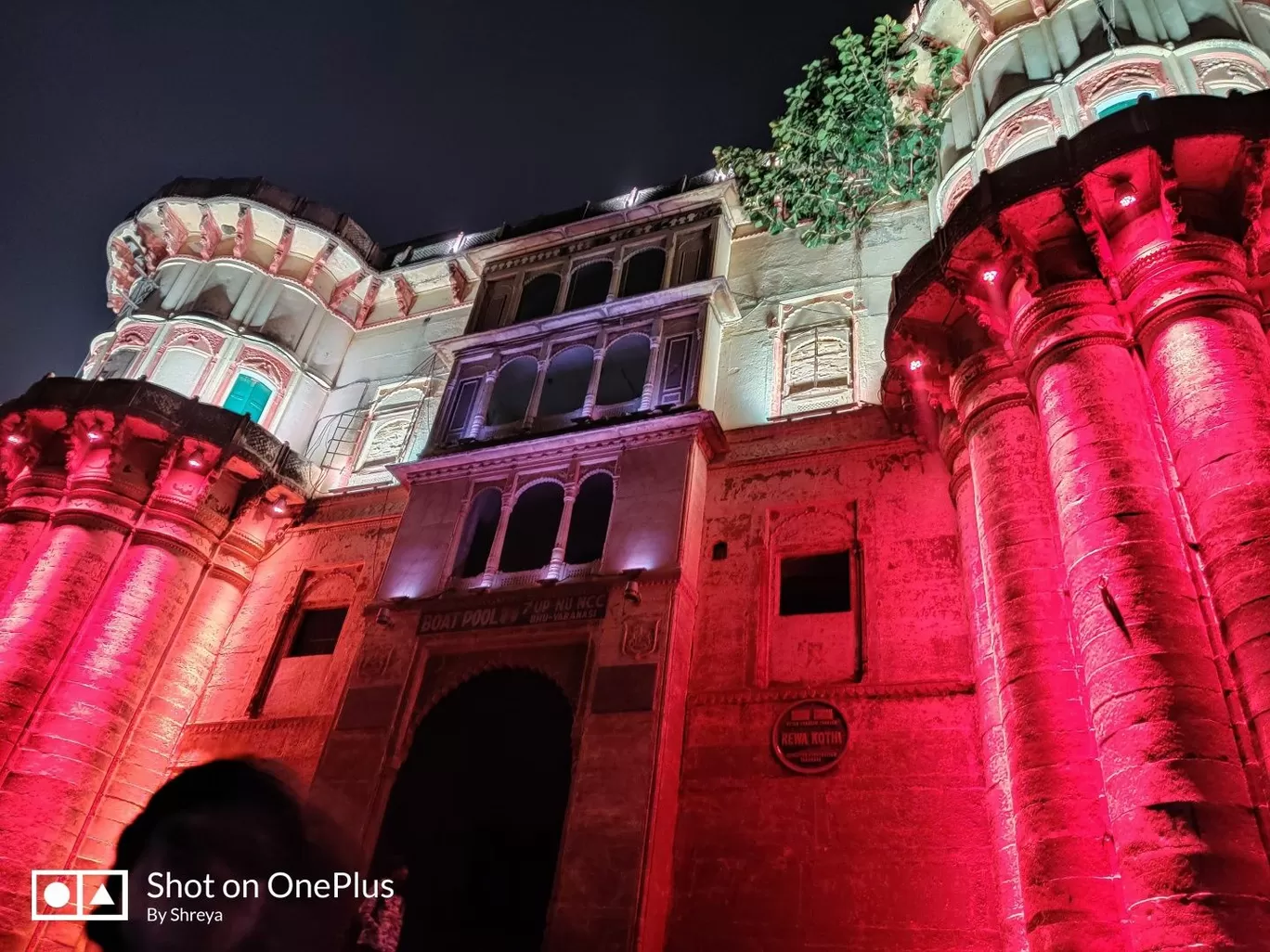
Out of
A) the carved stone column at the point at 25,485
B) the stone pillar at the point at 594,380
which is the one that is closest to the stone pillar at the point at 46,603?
the carved stone column at the point at 25,485

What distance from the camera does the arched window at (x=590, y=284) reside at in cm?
1934

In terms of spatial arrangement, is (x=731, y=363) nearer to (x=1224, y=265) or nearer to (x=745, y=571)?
(x=745, y=571)

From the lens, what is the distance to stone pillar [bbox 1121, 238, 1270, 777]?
758 centimetres

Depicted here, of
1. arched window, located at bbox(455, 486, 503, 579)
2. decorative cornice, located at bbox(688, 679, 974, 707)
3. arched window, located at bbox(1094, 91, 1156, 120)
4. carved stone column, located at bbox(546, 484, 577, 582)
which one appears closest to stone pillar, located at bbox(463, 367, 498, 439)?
arched window, located at bbox(455, 486, 503, 579)

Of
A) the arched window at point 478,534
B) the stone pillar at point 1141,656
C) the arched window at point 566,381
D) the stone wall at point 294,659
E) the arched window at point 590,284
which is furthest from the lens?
the arched window at point 590,284

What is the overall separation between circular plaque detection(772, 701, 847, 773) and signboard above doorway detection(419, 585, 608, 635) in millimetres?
3204

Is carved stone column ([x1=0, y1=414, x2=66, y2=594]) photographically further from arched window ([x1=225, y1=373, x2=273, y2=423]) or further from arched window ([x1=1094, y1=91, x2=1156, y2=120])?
arched window ([x1=1094, y1=91, x2=1156, y2=120])

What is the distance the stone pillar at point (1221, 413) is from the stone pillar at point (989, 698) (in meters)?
2.71

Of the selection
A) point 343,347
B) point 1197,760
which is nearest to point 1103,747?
point 1197,760

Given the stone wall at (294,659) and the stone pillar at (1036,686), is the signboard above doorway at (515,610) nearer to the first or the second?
the stone wall at (294,659)

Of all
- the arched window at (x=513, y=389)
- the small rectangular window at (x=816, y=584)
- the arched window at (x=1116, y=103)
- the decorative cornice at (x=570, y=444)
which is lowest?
the small rectangular window at (x=816, y=584)

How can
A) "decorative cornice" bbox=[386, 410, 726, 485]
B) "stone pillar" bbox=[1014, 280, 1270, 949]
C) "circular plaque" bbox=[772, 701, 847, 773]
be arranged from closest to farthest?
"stone pillar" bbox=[1014, 280, 1270, 949] < "circular plaque" bbox=[772, 701, 847, 773] < "decorative cornice" bbox=[386, 410, 726, 485]

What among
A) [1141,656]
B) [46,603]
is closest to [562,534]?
[1141,656]

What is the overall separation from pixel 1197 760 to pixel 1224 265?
18.3ft
